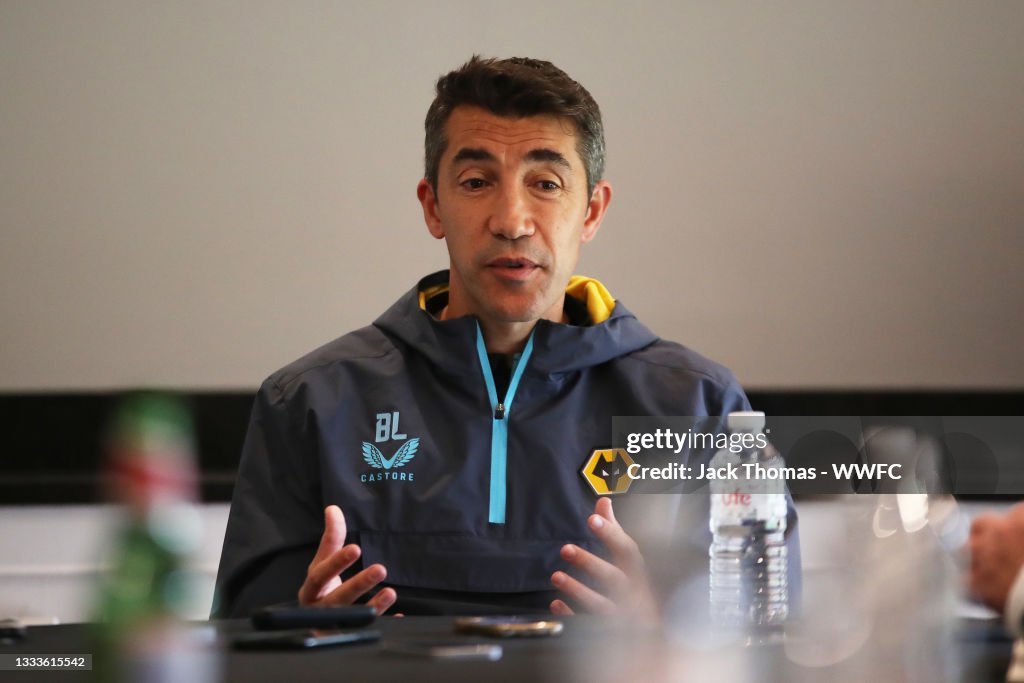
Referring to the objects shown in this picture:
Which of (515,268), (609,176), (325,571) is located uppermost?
(609,176)

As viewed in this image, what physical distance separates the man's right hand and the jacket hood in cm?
47

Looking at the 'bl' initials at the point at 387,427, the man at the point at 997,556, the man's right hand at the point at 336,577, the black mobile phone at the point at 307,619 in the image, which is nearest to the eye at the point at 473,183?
the 'bl' initials at the point at 387,427

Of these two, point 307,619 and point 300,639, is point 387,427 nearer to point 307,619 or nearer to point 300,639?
point 307,619

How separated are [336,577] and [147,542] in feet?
2.29

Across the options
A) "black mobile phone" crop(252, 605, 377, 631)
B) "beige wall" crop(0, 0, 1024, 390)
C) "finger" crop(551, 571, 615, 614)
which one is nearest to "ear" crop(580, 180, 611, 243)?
"beige wall" crop(0, 0, 1024, 390)

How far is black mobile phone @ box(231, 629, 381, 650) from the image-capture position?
101cm

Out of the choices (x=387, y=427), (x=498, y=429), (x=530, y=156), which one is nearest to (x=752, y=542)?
(x=498, y=429)

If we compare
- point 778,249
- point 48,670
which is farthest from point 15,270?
point 48,670

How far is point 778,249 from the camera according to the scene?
283 centimetres

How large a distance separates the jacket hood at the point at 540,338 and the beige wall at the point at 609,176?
2.72 feet

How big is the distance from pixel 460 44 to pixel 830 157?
36.7 inches

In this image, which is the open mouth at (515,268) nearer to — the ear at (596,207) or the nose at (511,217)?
the nose at (511,217)

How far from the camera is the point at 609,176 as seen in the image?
9.27 ft

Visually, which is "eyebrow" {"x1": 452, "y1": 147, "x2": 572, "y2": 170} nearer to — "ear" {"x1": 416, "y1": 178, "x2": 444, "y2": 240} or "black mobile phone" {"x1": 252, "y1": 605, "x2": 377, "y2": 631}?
"ear" {"x1": 416, "y1": 178, "x2": 444, "y2": 240}
